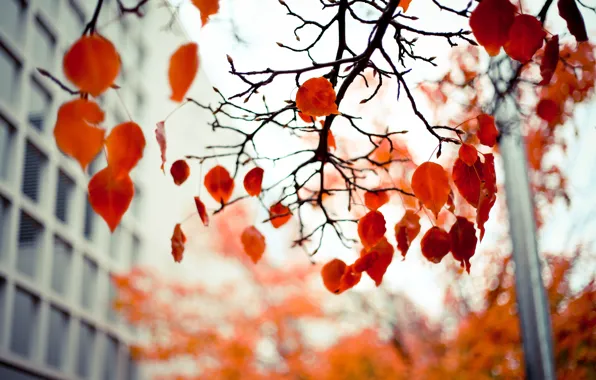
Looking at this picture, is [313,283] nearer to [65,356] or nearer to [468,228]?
[65,356]

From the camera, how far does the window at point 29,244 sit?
13.5ft

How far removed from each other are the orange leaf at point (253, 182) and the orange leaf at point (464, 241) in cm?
35

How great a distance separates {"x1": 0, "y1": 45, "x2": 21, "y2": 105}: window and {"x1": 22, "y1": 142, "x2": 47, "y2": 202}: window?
383 mm

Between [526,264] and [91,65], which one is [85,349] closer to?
[526,264]

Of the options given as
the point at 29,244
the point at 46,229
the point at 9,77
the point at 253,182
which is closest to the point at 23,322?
the point at 29,244

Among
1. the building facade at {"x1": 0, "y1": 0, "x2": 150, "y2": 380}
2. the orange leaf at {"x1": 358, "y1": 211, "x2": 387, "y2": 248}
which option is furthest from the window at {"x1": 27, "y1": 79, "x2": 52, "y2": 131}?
the orange leaf at {"x1": 358, "y1": 211, "x2": 387, "y2": 248}

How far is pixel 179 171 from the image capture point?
42.3 inches

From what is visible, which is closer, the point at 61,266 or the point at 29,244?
the point at 29,244

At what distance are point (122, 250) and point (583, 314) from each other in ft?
14.4

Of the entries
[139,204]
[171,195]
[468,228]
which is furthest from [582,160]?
[171,195]

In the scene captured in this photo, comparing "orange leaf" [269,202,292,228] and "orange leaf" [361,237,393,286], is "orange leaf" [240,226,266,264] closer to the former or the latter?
"orange leaf" [269,202,292,228]

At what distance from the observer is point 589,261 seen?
108 inches

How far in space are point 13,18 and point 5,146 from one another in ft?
2.67

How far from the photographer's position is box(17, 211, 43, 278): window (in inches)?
161
